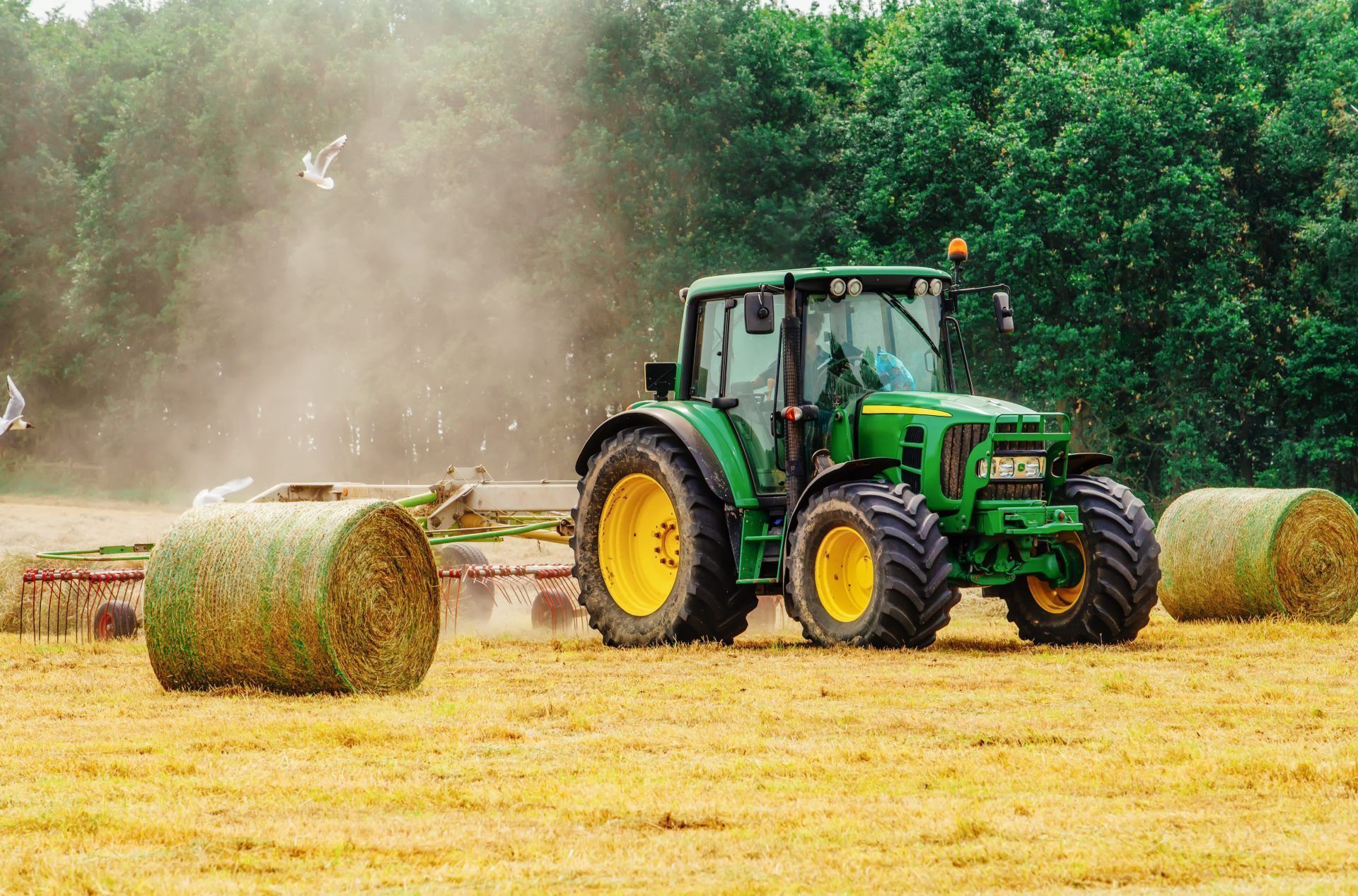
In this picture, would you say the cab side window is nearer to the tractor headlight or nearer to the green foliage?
the tractor headlight

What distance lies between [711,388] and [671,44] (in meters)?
20.4

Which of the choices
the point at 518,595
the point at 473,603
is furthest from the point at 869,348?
the point at 473,603

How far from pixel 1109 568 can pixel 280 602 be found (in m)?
5.23

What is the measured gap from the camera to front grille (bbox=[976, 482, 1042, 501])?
1065 cm

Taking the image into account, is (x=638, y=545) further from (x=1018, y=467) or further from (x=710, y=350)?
(x=1018, y=467)

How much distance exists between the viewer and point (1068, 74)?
27234 millimetres

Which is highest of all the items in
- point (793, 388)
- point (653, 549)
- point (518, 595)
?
point (793, 388)

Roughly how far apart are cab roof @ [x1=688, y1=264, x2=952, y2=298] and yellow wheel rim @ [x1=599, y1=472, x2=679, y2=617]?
4.70 feet

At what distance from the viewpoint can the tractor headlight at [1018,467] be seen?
10664 mm

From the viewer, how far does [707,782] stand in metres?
6.07

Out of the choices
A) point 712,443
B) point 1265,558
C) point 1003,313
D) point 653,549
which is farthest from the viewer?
point 1265,558

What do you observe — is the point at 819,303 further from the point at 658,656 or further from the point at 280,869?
the point at 280,869

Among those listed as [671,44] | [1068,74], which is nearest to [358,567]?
[1068,74]

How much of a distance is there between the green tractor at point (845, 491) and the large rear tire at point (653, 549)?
0.02 metres
